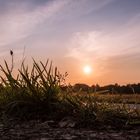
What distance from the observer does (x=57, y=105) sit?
17.5 feet

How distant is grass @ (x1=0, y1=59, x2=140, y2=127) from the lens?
15.9 ft

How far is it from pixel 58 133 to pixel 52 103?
1.16 meters

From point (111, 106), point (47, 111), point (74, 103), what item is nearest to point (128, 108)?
point (111, 106)

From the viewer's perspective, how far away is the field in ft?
15.6

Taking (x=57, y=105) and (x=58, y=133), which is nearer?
(x=58, y=133)

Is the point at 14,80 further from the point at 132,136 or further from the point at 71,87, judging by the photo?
the point at 132,136

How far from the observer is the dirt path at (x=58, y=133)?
398cm

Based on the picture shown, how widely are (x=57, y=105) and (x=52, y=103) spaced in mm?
78

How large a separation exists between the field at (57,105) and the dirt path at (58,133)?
8.6 inches

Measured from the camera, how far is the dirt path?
3.98 meters

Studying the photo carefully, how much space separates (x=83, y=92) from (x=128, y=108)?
70 cm

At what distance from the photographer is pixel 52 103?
536 centimetres

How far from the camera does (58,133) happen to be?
13.9ft

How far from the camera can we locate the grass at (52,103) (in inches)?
191
